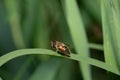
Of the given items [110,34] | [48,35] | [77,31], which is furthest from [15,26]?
[110,34]

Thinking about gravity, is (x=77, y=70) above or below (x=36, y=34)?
below

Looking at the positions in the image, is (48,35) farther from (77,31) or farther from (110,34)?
(110,34)

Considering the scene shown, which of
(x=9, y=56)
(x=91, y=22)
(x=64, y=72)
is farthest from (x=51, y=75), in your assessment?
(x=91, y=22)

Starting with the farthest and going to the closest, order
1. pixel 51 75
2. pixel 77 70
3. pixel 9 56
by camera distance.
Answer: pixel 77 70, pixel 51 75, pixel 9 56

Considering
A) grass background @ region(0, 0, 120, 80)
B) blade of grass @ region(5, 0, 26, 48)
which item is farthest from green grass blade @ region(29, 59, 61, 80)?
blade of grass @ region(5, 0, 26, 48)

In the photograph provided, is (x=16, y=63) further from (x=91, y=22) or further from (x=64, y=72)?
(x=91, y=22)

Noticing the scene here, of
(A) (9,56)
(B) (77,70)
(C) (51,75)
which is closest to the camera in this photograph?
(A) (9,56)

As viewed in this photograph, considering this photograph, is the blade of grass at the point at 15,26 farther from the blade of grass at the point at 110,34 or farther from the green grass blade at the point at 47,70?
the blade of grass at the point at 110,34

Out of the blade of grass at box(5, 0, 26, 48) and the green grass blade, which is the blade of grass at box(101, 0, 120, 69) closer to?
the green grass blade

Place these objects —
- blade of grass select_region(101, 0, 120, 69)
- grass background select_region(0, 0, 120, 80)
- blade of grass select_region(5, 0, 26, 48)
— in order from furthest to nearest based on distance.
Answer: blade of grass select_region(5, 0, 26, 48) → grass background select_region(0, 0, 120, 80) → blade of grass select_region(101, 0, 120, 69)
